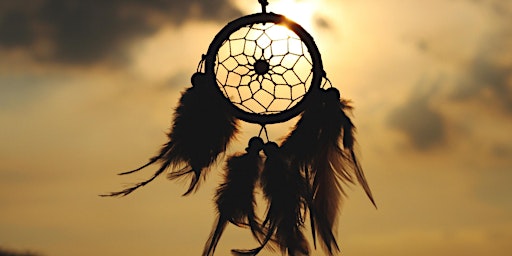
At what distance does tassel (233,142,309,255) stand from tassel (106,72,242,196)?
48 cm

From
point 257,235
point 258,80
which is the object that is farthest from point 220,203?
point 258,80

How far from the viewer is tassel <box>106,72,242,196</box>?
34.2 feet

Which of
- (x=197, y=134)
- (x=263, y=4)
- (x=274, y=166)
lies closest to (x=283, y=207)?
(x=274, y=166)

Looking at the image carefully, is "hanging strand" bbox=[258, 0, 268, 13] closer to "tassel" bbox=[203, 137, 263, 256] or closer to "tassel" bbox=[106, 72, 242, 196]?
"tassel" bbox=[106, 72, 242, 196]

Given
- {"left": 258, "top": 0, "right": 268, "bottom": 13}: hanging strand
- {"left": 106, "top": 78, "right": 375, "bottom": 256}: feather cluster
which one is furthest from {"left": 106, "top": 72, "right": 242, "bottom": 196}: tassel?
{"left": 258, "top": 0, "right": 268, "bottom": 13}: hanging strand

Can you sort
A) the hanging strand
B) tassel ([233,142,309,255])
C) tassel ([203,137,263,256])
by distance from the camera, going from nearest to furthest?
tassel ([233,142,309,255]) → tassel ([203,137,263,256]) → the hanging strand

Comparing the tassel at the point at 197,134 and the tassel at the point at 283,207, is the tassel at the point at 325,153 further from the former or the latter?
the tassel at the point at 197,134

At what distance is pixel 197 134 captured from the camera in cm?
1046

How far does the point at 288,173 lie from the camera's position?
33.7ft

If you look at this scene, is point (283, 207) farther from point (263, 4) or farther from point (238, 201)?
point (263, 4)

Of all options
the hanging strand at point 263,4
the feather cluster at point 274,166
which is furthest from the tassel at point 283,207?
the hanging strand at point 263,4

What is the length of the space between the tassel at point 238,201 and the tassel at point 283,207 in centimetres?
11

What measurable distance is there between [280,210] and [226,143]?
0.78 metres

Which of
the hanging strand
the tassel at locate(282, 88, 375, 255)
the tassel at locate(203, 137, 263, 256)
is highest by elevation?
the hanging strand
